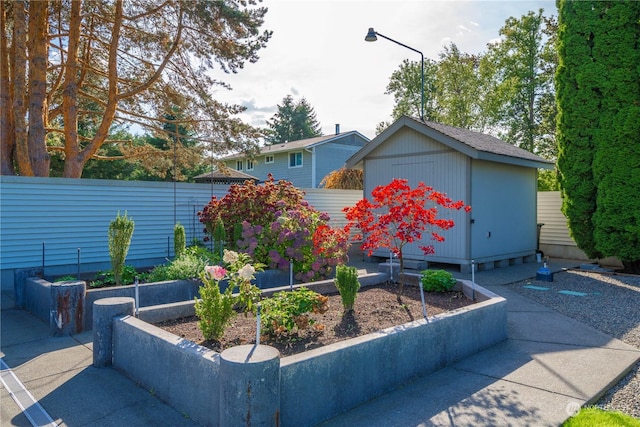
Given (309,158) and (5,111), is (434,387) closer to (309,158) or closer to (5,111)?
(5,111)

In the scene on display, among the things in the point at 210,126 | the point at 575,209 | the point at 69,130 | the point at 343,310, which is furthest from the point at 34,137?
the point at 575,209

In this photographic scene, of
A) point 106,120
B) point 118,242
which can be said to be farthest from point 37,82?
point 118,242

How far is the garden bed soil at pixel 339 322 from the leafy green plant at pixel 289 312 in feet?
0.28

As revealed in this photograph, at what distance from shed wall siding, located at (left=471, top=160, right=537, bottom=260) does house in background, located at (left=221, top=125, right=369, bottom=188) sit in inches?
449

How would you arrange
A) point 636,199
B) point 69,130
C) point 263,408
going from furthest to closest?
point 69,130 → point 636,199 → point 263,408

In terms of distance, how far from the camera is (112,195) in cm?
791

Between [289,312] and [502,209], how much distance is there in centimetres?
Result: 771

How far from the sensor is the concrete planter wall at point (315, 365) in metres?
2.66

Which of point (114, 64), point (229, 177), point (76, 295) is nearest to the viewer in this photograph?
point (76, 295)

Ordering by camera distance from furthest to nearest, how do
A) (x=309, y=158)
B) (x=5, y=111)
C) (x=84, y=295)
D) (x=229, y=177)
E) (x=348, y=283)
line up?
(x=309, y=158)
(x=229, y=177)
(x=5, y=111)
(x=84, y=295)
(x=348, y=283)

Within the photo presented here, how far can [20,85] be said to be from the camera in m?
8.07

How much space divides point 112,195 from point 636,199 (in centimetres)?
1069

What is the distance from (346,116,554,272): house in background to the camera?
880 cm

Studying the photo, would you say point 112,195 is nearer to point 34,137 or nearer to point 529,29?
point 34,137
